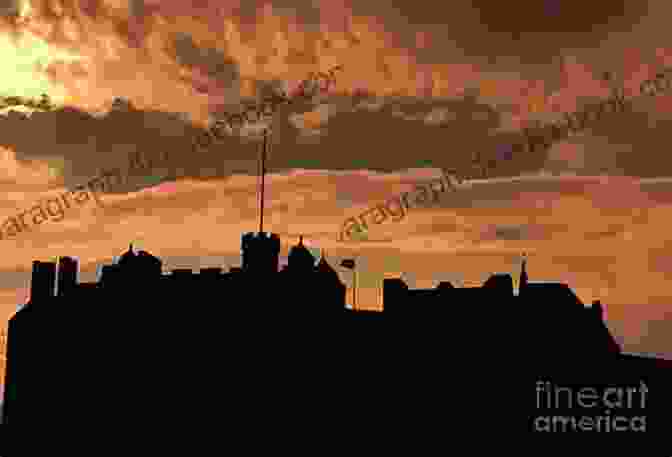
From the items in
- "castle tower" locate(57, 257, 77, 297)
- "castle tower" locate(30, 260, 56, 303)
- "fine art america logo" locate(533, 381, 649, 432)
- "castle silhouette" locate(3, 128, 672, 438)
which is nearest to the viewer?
"fine art america logo" locate(533, 381, 649, 432)

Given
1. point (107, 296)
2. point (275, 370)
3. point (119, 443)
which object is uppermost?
point (107, 296)

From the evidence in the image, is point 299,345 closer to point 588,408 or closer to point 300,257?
point 300,257

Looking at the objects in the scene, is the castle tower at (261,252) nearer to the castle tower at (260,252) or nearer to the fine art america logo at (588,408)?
the castle tower at (260,252)

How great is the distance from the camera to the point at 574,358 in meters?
81.7

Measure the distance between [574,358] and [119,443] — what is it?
1401 inches

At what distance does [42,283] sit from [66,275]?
2169mm

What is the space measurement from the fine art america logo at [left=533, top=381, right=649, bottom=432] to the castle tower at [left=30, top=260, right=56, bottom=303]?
141ft

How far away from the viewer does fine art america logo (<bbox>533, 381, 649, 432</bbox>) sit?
80.5 metres

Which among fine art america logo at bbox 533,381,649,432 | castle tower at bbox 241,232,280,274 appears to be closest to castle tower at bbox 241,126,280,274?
castle tower at bbox 241,232,280,274

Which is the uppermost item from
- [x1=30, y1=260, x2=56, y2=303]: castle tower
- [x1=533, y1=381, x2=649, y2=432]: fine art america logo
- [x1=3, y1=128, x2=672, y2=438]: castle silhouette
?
[x1=30, y1=260, x2=56, y2=303]: castle tower

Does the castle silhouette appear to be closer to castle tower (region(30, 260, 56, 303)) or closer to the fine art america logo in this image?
the fine art america logo

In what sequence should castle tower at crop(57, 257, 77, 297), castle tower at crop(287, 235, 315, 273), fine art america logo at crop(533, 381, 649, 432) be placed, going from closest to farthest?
fine art america logo at crop(533, 381, 649, 432) → castle tower at crop(287, 235, 315, 273) → castle tower at crop(57, 257, 77, 297)

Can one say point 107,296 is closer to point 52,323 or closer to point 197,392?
point 52,323

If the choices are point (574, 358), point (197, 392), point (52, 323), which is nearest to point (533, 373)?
point (574, 358)
